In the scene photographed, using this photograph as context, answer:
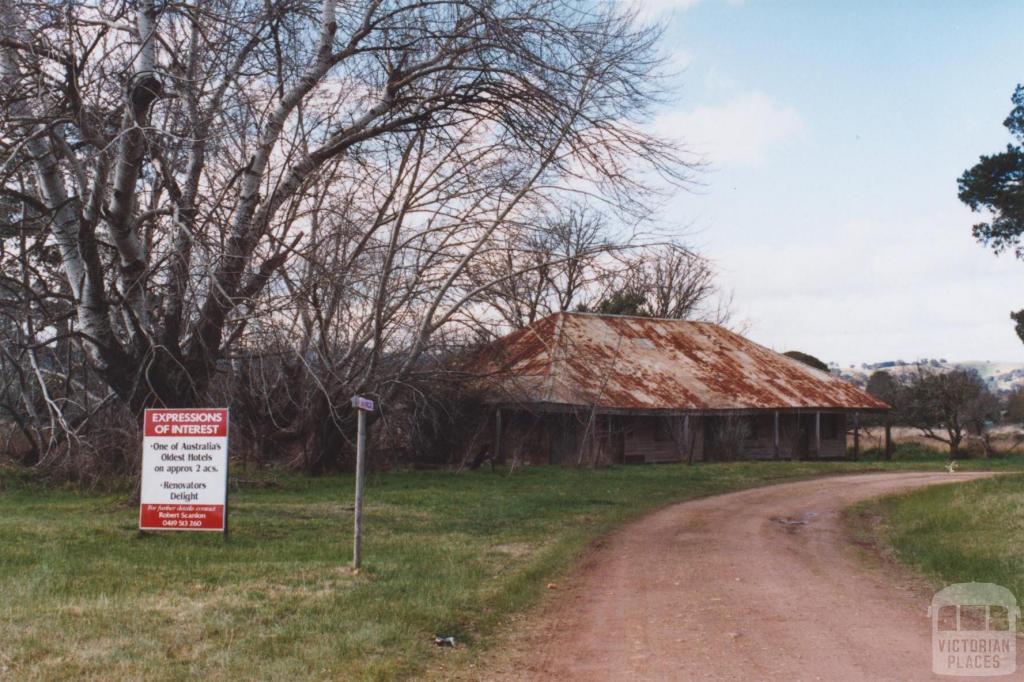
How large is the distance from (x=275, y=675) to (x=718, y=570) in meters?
5.82

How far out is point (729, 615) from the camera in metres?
8.71

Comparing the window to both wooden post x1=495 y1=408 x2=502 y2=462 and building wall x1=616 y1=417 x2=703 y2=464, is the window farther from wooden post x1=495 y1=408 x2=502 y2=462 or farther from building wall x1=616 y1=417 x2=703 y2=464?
wooden post x1=495 y1=408 x2=502 y2=462

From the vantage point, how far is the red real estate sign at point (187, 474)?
12.2 metres

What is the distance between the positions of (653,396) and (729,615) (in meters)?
25.8

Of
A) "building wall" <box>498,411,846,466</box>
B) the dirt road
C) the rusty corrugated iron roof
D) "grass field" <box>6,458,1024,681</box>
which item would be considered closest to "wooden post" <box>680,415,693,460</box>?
"building wall" <box>498,411,846,466</box>

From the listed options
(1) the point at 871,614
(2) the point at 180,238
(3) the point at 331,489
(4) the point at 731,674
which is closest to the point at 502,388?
(3) the point at 331,489

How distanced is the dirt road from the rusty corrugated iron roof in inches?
562

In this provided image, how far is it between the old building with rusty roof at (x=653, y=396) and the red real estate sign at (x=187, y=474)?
14220 mm

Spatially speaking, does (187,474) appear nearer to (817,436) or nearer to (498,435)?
(498,435)

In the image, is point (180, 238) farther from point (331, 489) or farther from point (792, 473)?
point (792, 473)

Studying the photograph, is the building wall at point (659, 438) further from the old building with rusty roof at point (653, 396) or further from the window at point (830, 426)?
the window at point (830, 426)

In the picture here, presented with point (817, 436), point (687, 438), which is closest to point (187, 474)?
point (687, 438)

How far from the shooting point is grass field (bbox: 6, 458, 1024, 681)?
23.1 ft

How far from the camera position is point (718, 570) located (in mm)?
11078
